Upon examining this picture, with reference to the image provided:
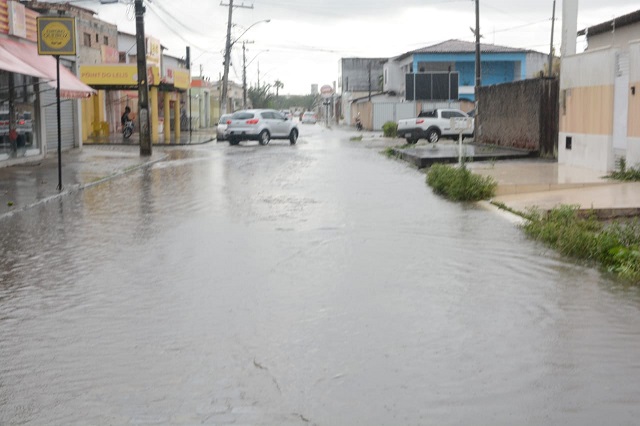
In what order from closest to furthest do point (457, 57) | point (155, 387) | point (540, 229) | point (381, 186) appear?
point (155, 387)
point (540, 229)
point (381, 186)
point (457, 57)

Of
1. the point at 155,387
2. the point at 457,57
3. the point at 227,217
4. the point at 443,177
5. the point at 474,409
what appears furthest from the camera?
the point at 457,57

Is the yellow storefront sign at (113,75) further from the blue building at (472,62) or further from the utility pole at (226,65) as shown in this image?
the blue building at (472,62)

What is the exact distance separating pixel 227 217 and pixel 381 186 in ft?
18.5

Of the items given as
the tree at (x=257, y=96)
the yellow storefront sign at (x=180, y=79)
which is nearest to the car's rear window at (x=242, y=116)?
the yellow storefront sign at (x=180, y=79)

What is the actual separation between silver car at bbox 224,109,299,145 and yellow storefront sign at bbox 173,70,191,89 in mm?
5622

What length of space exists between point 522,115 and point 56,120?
16.7 meters

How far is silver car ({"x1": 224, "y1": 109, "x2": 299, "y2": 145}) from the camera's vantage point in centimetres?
4072

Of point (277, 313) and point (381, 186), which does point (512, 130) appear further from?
point (277, 313)

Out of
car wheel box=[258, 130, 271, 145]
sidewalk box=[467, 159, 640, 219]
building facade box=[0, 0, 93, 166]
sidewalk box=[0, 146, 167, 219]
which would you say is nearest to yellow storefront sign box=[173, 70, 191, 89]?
car wheel box=[258, 130, 271, 145]

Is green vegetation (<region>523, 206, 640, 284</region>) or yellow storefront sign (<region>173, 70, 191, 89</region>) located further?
yellow storefront sign (<region>173, 70, 191, 89</region>)

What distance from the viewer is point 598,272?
9.29 metres

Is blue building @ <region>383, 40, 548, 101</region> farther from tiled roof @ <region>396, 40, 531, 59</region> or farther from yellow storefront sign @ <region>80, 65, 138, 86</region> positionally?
yellow storefront sign @ <region>80, 65, 138, 86</region>

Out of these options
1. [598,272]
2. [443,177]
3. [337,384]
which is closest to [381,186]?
[443,177]

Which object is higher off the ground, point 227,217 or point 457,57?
point 457,57
